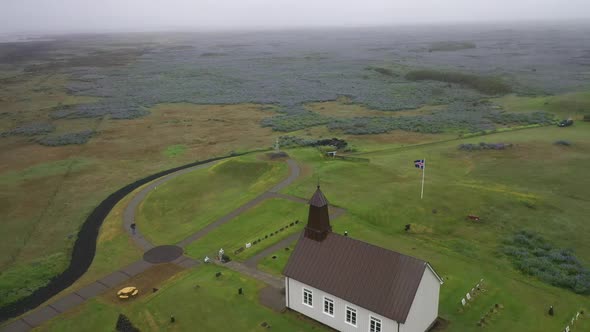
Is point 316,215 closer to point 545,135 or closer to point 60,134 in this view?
point 545,135

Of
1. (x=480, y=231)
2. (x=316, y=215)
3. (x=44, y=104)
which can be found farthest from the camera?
(x=44, y=104)

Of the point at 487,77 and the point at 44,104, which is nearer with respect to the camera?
the point at 44,104

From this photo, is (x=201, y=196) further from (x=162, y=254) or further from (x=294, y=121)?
(x=294, y=121)

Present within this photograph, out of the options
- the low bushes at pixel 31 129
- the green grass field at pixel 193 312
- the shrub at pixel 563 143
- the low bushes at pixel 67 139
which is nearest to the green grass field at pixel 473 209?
the shrub at pixel 563 143

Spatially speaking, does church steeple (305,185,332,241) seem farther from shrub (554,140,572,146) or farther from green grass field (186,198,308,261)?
shrub (554,140,572,146)

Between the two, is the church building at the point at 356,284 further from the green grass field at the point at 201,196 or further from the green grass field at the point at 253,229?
the green grass field at the point at 201,196

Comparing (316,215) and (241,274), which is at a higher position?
(316,215)

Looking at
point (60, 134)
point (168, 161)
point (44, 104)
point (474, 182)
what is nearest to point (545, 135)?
point (474, 182)
